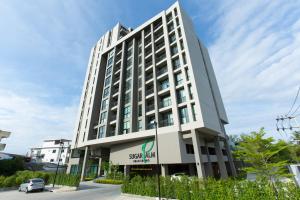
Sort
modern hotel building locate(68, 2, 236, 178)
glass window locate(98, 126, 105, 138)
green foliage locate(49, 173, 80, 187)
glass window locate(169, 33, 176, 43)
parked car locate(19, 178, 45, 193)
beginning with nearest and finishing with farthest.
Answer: parked car locate(19, 178, 45, 193) → green foliage locate(49, 173, 80, 187) → modern hotel building locate(68, 2, 236, 178) → glass window locate(169, 33, 176, 43) → glass window locate(98, 126, 105, 138)

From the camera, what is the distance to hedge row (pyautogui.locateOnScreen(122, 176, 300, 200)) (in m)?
9.25

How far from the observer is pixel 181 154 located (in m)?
24.4

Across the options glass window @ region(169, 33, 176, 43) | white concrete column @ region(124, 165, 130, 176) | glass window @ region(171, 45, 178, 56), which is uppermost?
glass window @ region(169, 33, 176, 43)

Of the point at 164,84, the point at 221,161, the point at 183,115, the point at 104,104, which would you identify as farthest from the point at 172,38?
the point at 221,161

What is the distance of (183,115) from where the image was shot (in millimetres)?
27094

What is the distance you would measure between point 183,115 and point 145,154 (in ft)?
31.4

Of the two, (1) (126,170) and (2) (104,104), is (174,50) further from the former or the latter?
(1) (126,170)

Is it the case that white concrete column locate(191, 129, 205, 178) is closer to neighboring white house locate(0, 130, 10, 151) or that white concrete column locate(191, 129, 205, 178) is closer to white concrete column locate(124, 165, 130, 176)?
white concrete column locate(124, 165, 130, 176)

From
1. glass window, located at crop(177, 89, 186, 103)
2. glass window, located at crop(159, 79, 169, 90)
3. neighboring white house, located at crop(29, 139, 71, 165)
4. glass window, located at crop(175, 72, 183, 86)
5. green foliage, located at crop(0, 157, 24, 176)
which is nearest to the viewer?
glass window, located at crop(177, 89, 186, 103)

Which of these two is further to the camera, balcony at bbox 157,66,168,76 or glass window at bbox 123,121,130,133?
balcony at bbox 157,66,168,76

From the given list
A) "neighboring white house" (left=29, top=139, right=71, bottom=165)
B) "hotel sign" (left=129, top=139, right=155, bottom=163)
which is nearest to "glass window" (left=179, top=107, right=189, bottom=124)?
"hotel sign" (left=129, top=139, right=155, bottom=163)

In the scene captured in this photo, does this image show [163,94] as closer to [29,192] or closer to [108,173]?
[108,173]

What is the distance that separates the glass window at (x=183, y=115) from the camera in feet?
86.9

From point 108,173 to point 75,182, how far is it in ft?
35.3
